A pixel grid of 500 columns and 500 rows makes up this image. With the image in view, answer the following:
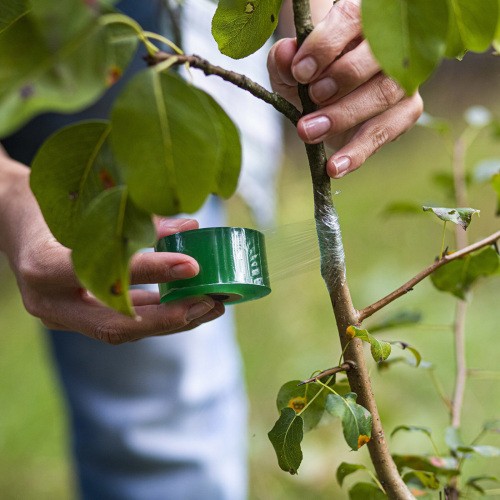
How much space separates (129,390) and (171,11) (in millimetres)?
880

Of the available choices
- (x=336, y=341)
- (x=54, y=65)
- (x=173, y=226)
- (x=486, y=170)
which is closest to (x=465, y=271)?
(x=486, y=170)

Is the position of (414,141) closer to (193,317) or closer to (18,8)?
(193,317)

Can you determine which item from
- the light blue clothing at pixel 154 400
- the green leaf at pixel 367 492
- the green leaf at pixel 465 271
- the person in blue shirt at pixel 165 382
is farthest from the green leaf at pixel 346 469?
the light blue clothing at pixel 154 400

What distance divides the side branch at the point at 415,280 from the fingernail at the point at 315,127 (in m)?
0.16

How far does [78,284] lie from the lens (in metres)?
0.87

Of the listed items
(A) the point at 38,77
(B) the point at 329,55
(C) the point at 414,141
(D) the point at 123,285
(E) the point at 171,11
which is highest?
(C) the point at 414,141

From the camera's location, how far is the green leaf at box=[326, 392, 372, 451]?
2.05 feet

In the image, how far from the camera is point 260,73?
166 centimetres

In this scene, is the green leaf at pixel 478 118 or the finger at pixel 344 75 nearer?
the finger at pixel 344 75

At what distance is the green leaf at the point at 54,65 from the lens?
1.51ft

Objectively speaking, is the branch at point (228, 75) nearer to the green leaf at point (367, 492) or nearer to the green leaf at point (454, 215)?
the green leaf at point (454, 215)

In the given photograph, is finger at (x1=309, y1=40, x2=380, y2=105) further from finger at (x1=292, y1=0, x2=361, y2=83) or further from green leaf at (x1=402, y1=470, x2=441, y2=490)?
green leaf at (x1=402, y1=470, x2=441, y2=490)

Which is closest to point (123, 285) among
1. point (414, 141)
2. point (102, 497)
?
point (102, 497)

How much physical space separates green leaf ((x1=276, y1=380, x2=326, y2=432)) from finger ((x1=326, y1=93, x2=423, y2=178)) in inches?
8.0
